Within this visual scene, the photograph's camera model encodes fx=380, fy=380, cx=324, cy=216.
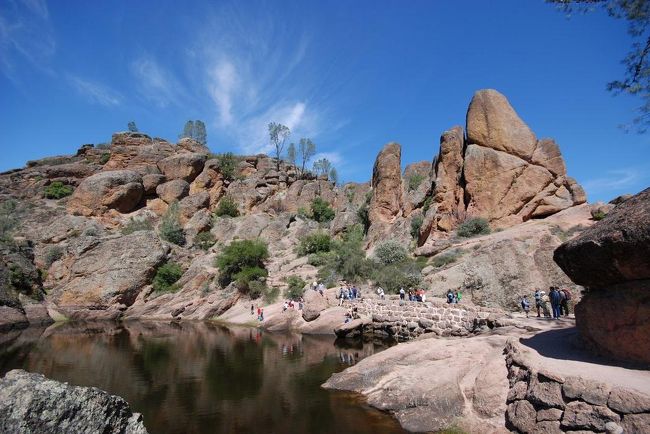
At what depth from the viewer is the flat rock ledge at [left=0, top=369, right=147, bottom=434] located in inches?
194

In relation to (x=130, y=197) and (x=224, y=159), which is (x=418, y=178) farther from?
(x=130, y=197)

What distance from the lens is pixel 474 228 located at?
104 feet

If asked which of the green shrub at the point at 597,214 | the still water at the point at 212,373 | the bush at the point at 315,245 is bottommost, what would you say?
the still water at the point at 212,373

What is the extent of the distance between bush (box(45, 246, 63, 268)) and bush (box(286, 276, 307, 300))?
91.1ft

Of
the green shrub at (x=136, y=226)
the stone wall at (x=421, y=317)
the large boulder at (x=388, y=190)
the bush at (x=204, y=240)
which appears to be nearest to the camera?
the stone wall at (x=421, y=317)

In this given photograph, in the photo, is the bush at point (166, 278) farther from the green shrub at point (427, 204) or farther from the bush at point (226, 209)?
the green shrub at point (427, 204)

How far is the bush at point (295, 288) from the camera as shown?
1414 inches

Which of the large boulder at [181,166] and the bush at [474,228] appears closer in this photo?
the bush at [474,228]

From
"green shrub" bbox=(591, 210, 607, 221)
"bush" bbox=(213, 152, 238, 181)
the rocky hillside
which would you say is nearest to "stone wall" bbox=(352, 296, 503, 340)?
the rocky hillside

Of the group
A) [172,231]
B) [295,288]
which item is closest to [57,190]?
[172,231]

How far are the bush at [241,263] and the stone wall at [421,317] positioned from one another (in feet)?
50.2

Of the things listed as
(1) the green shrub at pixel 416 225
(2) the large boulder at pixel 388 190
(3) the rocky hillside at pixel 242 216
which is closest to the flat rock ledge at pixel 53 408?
(3) the rocky hillside at pixel 242 216

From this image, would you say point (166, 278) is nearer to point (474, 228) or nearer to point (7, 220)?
point (7, 220)

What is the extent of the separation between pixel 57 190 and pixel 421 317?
192 feet
